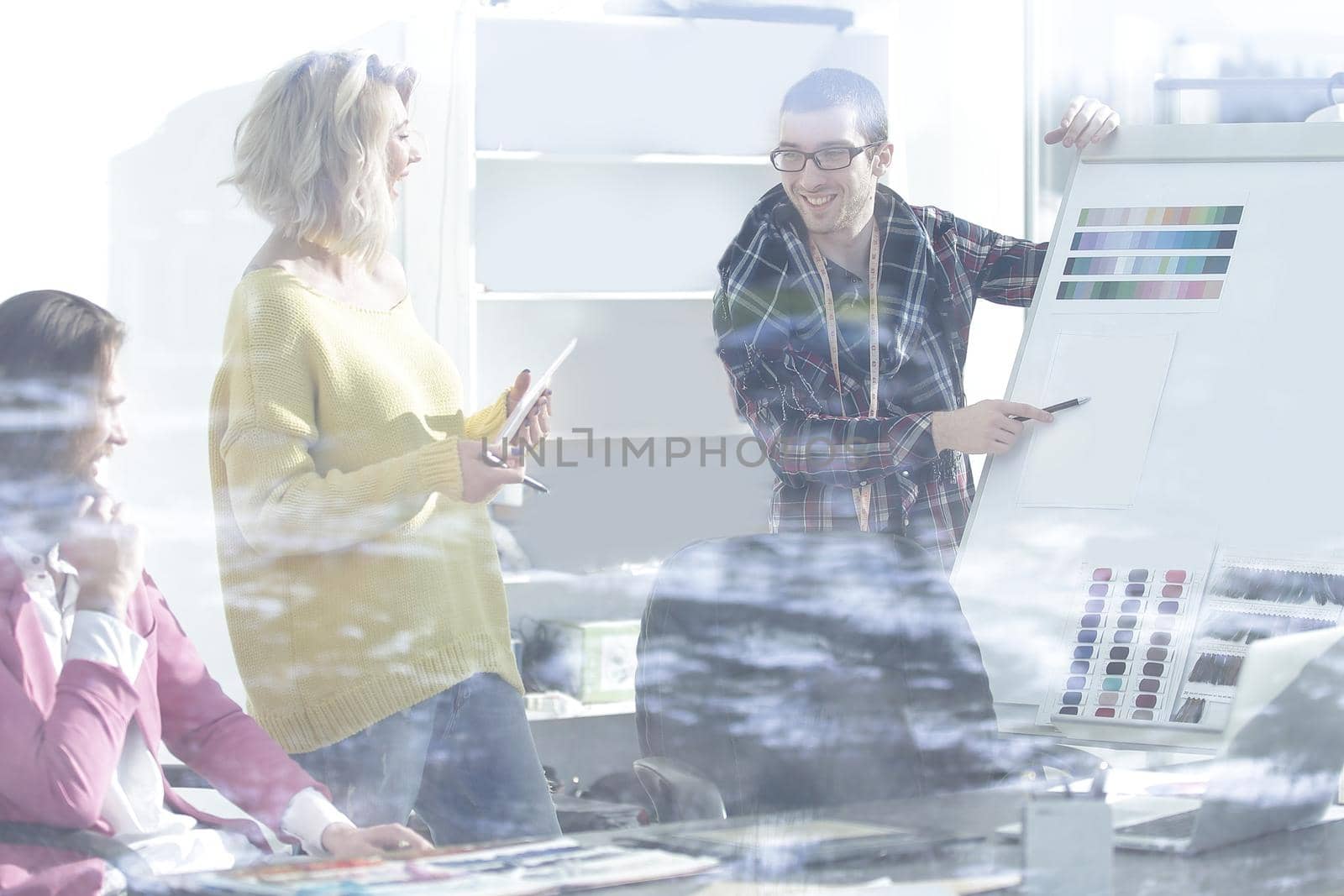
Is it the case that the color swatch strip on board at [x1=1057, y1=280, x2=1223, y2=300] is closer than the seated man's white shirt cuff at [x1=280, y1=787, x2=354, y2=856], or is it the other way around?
the seated man's white shirt cuff at [x1=280, y1=787, x2=354, y2=856]

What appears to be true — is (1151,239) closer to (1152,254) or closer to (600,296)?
(1152,254)

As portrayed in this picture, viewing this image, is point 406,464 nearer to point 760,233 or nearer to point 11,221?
point 11,221

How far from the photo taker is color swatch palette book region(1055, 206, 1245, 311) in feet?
2.81

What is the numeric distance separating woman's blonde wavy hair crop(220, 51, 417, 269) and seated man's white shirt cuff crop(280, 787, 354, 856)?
27 centimetres

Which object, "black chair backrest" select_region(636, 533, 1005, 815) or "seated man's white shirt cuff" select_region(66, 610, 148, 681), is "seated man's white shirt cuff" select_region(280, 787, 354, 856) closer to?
"seated man's white shirt cuff" select_region(66, 610, 148, 681)

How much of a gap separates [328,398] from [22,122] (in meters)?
0.18

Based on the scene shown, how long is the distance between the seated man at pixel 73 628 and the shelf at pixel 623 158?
0.52 m

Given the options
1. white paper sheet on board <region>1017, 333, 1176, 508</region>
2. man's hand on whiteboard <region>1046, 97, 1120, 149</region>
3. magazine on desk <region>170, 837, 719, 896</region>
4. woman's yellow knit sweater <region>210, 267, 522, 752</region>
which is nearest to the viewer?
magazine on desk <region>170, 837, 719, 896</region>

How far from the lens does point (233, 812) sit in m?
0.69

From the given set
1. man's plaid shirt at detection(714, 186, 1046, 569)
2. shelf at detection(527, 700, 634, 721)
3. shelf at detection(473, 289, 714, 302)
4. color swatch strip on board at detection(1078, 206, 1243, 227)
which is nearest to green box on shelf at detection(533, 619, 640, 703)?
shelf at detection(527, 700, 634, 721)

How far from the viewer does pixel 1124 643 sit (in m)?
0.77

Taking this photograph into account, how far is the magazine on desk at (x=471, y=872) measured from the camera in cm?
47

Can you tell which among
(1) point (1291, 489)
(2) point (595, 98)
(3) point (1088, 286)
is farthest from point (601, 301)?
(1) point (1291, 489)

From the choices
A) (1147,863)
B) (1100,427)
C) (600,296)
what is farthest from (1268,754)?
(600,296)
